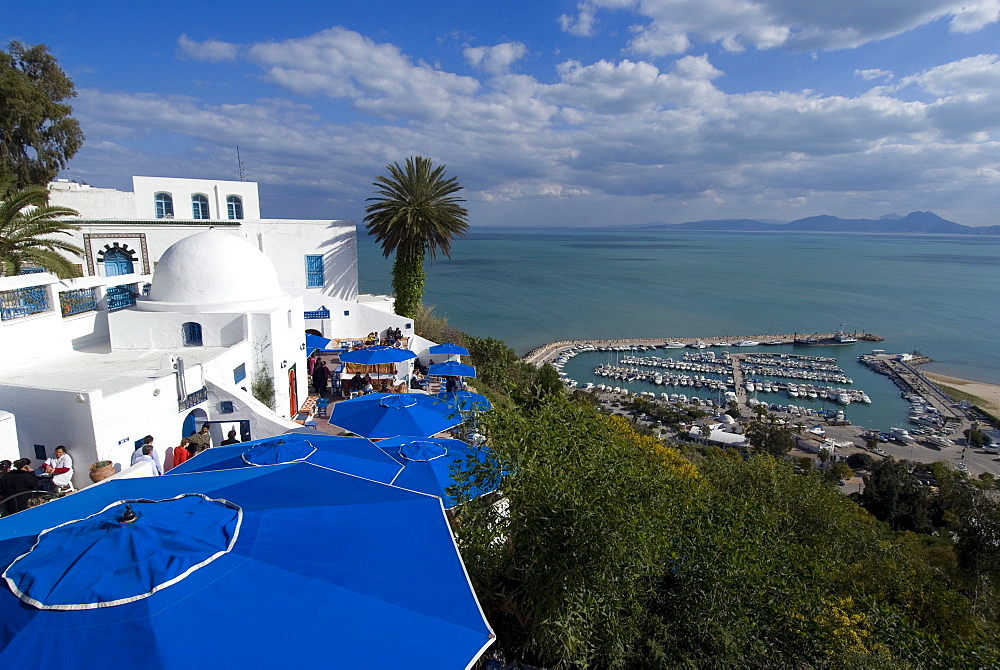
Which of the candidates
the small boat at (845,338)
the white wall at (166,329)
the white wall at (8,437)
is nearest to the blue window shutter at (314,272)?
the white wall at (166,329)

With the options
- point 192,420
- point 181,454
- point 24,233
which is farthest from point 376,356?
point 24,233

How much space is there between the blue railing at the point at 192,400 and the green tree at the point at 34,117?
658 inches

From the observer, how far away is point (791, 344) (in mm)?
67250

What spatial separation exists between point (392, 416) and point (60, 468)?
220 inches

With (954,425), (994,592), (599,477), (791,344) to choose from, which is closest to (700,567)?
(599,477)

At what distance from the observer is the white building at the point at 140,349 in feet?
29.2

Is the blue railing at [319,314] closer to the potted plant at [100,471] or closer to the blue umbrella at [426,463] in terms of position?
the blue umbrella at [426,463]

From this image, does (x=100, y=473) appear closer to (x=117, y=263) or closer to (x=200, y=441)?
(x=200, y=441)

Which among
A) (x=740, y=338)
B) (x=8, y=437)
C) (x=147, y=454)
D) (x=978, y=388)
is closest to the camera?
(x=8, y=437)

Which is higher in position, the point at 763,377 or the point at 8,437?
the point at 8,437

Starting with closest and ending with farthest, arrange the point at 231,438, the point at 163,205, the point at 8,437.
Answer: the point at 8,437
the point at 231,438
the point at 163,205

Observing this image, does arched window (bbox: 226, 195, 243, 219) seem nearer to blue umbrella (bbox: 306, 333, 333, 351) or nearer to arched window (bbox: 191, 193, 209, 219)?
arched window (bbox: 191, 193, 209, 219)

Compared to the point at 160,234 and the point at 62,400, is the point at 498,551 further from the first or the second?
the point at 160,234

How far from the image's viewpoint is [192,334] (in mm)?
13859
